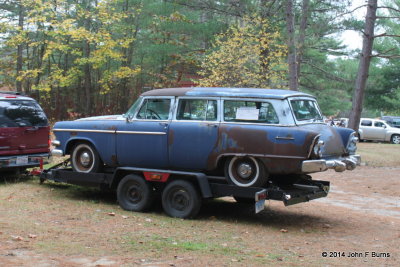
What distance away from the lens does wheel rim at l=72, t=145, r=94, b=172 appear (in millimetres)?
10016

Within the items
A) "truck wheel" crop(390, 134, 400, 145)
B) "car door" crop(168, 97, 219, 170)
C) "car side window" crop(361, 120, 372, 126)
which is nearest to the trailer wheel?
"car door" crop(168, 97, 219, 170)

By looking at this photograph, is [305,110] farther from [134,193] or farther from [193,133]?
[134,193]

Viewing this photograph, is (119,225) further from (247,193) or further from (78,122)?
(78,122)

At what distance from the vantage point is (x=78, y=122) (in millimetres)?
10195

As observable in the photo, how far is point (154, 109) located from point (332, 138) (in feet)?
10.7

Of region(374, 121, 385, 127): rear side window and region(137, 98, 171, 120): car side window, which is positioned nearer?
region(137, 98, 171, 120): car side window

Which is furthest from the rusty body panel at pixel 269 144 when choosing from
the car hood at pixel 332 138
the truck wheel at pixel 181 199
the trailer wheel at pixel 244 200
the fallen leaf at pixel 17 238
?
the fallen leaf at pixel 17 238

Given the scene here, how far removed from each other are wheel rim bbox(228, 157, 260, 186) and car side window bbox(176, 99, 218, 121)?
0.86 metres

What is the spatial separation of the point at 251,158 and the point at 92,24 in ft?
70.9

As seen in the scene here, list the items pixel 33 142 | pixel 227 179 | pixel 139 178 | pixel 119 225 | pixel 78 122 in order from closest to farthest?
pixel 119 225 → pixel 227 179 → pixel 139 178 → pixel 78 122 → pixel 33 142

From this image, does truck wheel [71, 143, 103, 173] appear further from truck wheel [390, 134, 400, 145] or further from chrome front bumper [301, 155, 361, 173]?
truck wheel [390, 134, 400, 145]

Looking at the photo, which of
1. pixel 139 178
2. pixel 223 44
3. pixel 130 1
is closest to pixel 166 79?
pixel 130 1

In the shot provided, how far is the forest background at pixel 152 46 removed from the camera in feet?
74.3

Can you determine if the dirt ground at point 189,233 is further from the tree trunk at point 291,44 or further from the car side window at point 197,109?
the tree trunk at point 291,44
